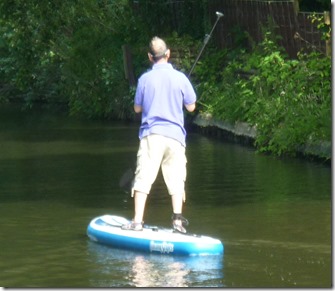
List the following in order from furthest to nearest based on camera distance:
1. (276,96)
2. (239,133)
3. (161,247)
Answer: (239,133)
(276,96)
(161,247)

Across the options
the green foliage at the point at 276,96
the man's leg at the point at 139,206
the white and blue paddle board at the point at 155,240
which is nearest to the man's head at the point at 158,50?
the man's leg at the point at 139,206

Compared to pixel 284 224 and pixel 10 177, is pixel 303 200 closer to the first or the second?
pixel 284 224

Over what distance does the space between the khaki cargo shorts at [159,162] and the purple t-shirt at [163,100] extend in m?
0.07

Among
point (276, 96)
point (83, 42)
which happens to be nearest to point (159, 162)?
point (276, 96)

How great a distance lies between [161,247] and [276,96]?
1136 cm

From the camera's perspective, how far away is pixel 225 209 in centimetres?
1475

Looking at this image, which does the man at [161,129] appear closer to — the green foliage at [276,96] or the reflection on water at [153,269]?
the reflection on water at [153,269]

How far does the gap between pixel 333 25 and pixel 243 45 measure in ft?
23.7

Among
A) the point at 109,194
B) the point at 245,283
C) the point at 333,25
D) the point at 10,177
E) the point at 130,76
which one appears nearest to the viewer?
the point at 245,283

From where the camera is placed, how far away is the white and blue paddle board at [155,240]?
11.8 metres

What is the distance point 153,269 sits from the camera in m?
11.1

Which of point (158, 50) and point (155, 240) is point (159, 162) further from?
point (158, 50)

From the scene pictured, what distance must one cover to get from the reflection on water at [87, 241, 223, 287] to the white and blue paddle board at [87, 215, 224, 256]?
0.09m

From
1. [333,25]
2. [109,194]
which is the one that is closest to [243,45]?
[333,25]
